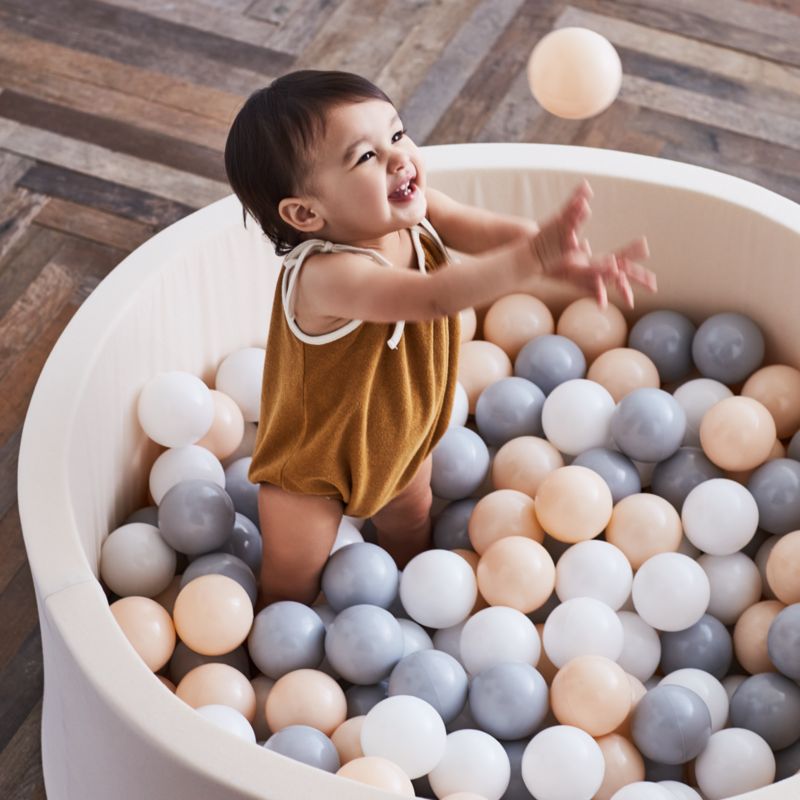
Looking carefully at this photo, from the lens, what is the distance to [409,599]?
1399 millimetres

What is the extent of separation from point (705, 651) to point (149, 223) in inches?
39.9

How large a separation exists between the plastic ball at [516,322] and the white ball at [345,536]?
0.31 m

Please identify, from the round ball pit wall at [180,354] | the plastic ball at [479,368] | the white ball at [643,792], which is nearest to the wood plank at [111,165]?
the round ball pit wall at [180,354]

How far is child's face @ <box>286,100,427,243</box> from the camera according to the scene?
1094 mm

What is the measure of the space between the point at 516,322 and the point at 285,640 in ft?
1.66

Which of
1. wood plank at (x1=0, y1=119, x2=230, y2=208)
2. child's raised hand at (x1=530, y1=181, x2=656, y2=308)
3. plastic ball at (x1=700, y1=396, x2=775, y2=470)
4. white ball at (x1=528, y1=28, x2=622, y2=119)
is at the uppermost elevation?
child's raised hand at (x1=530, y1=181, x2=656, y2=308)

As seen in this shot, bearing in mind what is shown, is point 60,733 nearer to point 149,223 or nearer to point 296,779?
Result: point 296,779

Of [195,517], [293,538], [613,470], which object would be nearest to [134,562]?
[195,517]

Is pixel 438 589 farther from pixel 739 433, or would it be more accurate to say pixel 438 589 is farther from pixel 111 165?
pixel 111 165

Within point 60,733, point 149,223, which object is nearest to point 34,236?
point 149,223

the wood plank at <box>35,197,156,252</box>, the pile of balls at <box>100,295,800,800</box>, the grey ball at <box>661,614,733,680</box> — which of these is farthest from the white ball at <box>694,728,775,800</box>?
the wood plank at <box>35,197,156,252</box>

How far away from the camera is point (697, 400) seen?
61.1 inches

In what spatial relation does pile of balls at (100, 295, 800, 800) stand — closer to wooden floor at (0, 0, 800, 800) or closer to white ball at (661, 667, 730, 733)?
white ball at (661, 667, 730, 733)

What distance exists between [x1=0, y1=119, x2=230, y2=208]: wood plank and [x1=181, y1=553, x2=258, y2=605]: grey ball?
2.31ft
